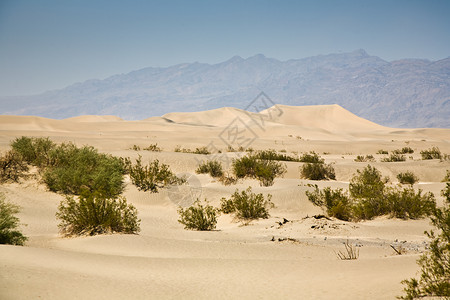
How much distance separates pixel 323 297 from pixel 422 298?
42.6 inches

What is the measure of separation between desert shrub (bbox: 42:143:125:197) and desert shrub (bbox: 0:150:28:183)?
3.11 feet

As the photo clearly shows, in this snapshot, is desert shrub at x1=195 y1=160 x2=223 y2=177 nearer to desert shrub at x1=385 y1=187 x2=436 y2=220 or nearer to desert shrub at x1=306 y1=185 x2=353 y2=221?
desert shrub at x1=306 y1=185 x2=353 y2=221

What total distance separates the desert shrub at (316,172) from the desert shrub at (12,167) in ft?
40.0

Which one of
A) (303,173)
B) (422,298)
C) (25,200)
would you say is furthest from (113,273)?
(303,173)

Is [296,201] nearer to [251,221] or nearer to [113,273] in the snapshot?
[251,221]

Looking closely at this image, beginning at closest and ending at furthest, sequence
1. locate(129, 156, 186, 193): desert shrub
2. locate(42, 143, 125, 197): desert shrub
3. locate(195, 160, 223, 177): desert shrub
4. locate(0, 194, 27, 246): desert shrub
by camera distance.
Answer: locate(0, 194, 27, 246): desert shrub < locate(42, 143, 125, 197): desert shrub < locate(129, 156, 186, 193): desert shrub < locate(195, 160, 223, 177): desert shrub

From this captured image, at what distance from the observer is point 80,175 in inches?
542

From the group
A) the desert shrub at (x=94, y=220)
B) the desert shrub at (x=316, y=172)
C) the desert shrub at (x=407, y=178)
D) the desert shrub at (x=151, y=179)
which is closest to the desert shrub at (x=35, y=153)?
the desert shrub at (x=151, y=179)

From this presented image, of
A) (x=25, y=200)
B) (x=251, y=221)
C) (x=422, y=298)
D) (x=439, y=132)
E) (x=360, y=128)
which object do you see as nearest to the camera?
(x=422, y=298)

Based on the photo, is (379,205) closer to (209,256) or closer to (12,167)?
(209,256)

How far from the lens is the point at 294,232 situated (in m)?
9.85

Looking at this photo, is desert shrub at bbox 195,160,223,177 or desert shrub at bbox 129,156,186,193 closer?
desert shrub at bbox 129,156,186,193

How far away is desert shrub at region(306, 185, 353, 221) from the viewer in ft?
37.8

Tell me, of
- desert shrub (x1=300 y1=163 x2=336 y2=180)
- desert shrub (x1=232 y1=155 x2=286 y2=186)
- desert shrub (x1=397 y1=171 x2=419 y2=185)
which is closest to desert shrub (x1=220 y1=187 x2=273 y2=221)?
Result: desert shrub (x1=232 y1=155 x2=286 y2=186)
